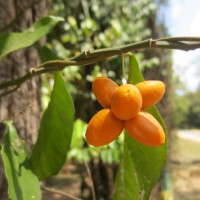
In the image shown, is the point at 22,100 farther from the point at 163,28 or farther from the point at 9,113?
the point at 163,28

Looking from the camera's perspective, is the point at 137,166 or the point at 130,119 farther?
the point at 137,166

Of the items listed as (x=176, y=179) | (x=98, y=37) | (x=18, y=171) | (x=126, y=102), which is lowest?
(x=176, y=179)

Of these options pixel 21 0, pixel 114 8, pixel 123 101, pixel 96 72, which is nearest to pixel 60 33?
pixel 114 8

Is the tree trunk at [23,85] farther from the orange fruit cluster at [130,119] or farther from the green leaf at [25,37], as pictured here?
the orange fruit cluster at [130,119]

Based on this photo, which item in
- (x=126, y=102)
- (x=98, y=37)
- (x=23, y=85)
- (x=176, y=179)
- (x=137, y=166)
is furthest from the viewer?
(x=176, y=179)

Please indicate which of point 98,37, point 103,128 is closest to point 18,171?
point 103,128

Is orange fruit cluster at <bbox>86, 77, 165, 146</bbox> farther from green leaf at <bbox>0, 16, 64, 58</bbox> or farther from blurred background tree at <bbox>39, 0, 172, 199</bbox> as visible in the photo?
blurred background tree at <bbox>39, 0, 172, 199</bbox>

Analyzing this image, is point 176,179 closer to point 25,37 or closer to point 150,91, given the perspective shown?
point 25,37
